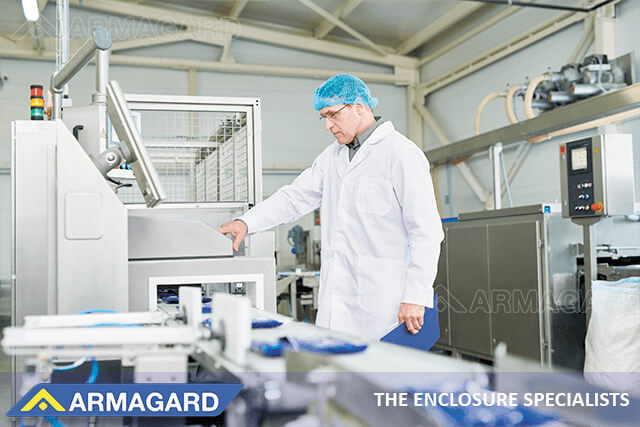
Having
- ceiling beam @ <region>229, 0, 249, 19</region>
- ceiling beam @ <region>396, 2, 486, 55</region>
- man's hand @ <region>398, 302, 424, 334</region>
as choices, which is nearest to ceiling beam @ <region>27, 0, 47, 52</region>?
ceiling beam @ <region>229, 0, 249, 19</region>

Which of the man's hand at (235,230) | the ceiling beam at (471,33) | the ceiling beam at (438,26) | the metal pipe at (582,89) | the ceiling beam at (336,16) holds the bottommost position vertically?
the man's hand at (235,230)

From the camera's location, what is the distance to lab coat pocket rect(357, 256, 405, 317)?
5.82ft

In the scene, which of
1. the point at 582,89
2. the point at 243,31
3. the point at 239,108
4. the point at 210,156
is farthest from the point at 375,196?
the point at 243,31

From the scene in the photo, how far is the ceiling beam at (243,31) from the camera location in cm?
620

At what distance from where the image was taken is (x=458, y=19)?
6062mm

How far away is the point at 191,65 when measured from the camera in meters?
6.48

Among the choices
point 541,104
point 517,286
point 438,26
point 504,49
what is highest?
point 438,26

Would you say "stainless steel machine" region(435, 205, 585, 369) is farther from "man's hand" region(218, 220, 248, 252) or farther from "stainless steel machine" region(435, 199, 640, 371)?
"man's hand" region(218, 220, 248, 252)

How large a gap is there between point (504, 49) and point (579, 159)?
296 cm

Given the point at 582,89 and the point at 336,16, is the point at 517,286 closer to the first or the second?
the point at 582,89

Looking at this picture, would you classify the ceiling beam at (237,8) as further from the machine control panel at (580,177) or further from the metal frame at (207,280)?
the metal frame at (207,280)

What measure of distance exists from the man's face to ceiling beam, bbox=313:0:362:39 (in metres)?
4.35

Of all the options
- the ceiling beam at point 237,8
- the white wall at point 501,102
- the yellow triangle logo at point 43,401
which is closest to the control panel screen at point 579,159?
the white wall at point 501,102

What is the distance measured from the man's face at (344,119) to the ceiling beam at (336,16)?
14.3 feet
